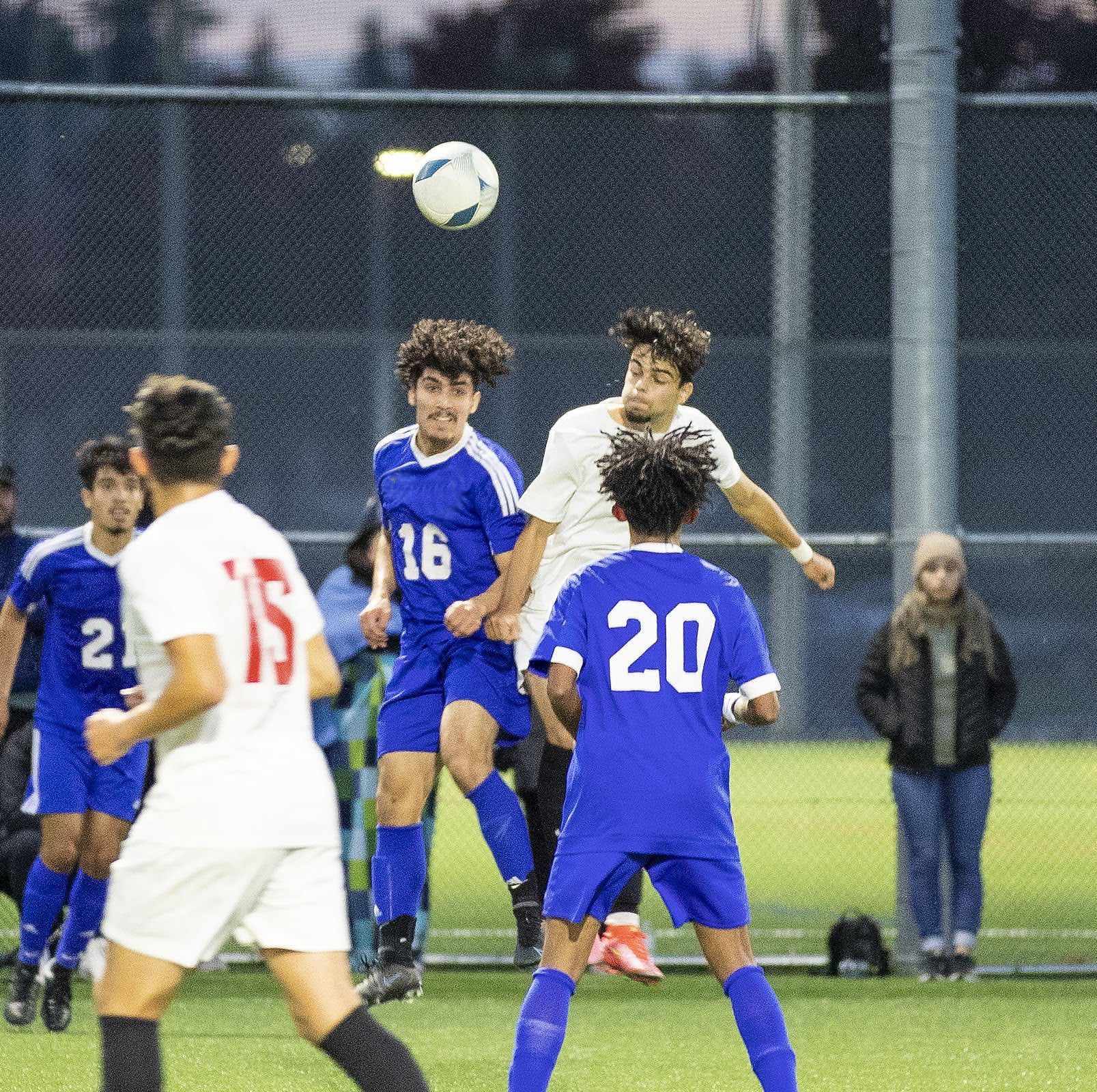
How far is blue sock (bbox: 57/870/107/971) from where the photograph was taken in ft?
21.2

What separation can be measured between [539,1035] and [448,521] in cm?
192

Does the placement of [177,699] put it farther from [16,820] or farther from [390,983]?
[16,820]

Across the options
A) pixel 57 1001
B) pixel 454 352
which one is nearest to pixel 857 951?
pixel 57 1001

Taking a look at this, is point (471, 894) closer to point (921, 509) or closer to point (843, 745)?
point (843, 745)

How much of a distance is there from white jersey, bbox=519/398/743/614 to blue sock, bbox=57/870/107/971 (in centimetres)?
210

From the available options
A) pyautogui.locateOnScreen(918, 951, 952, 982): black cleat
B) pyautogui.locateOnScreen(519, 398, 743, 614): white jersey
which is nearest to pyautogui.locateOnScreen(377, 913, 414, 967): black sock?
pyautogui.locateOnScreen(519, 398, 743, 614): white jersey

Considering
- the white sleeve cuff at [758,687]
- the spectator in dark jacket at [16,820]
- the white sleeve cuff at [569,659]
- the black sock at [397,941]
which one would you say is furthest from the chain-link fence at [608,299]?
the white sleeve cuff at [569,659]

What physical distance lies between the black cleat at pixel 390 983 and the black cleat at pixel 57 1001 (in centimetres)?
165

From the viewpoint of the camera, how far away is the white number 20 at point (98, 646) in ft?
21.6

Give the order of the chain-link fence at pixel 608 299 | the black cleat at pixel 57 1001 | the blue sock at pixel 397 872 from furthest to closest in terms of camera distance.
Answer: the chain-link fence at pixel 608 299 < the black cleat at pixel 57 1001 < the blue sock at pixel 397 872

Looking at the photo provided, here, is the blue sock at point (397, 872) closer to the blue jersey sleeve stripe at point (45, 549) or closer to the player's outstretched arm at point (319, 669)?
the blue jersey sleeve stripe at point (45, 549)

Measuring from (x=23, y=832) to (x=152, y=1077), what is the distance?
14.7ft

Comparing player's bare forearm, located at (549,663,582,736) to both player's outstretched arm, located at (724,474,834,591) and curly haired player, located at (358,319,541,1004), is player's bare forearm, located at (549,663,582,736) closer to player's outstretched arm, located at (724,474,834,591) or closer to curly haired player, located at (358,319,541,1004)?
curly haired player, located at (358,319,541,1004)

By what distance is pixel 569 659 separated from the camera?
4.17 meters
